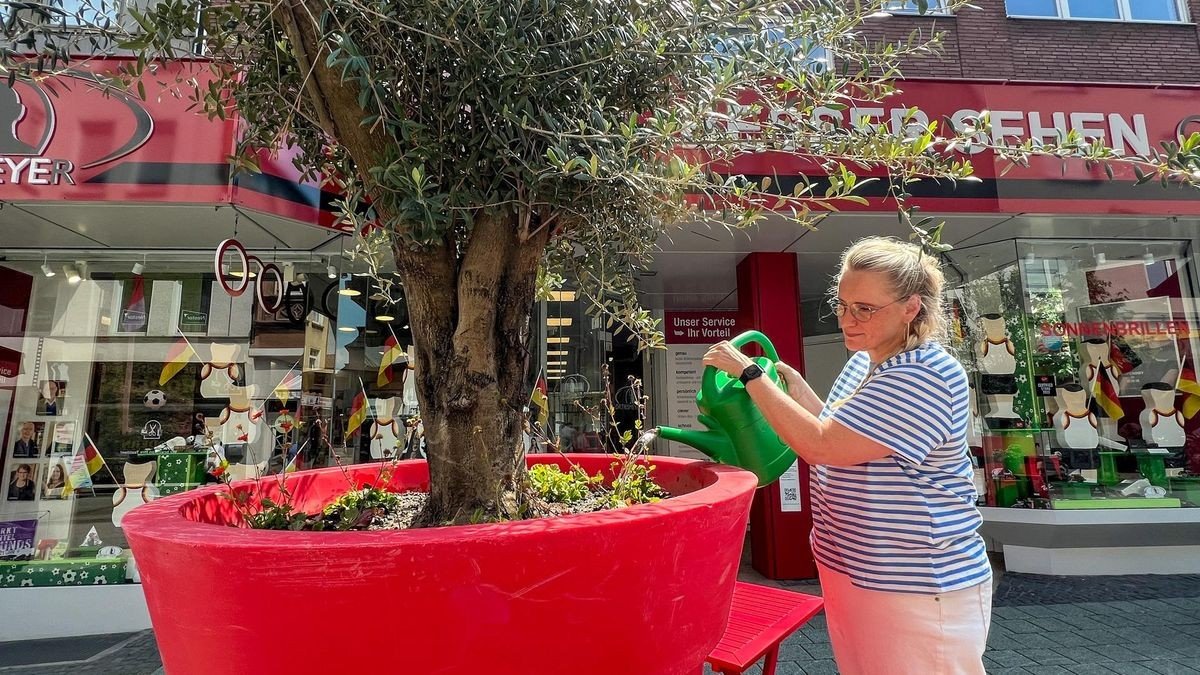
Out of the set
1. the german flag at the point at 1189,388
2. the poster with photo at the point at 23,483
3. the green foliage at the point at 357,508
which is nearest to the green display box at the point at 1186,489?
the german flag at the point at 1189,388

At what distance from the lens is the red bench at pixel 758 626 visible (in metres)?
1.47

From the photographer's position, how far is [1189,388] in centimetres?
561

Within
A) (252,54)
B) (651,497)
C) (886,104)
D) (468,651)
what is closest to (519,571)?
(468,651)

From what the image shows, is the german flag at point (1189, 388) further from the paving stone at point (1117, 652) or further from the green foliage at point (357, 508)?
the green foliage at point (357, 508)

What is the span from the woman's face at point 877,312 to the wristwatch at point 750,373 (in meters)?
0.28

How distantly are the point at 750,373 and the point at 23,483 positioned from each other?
6132mm

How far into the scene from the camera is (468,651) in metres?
0.90

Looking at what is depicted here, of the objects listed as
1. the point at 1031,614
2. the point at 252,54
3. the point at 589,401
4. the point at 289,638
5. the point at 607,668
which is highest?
the point at 252,54

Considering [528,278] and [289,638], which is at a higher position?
[528,278]

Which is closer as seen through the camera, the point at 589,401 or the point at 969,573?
the point at 969,573

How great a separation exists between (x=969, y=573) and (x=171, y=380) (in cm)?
565

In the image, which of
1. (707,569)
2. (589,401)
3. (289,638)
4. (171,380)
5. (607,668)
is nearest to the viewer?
(289,638)

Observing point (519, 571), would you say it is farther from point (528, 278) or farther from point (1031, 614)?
point (1031, 614)

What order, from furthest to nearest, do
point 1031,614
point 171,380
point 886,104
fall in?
point 171,380 < point 886,104 < point 1031,614
